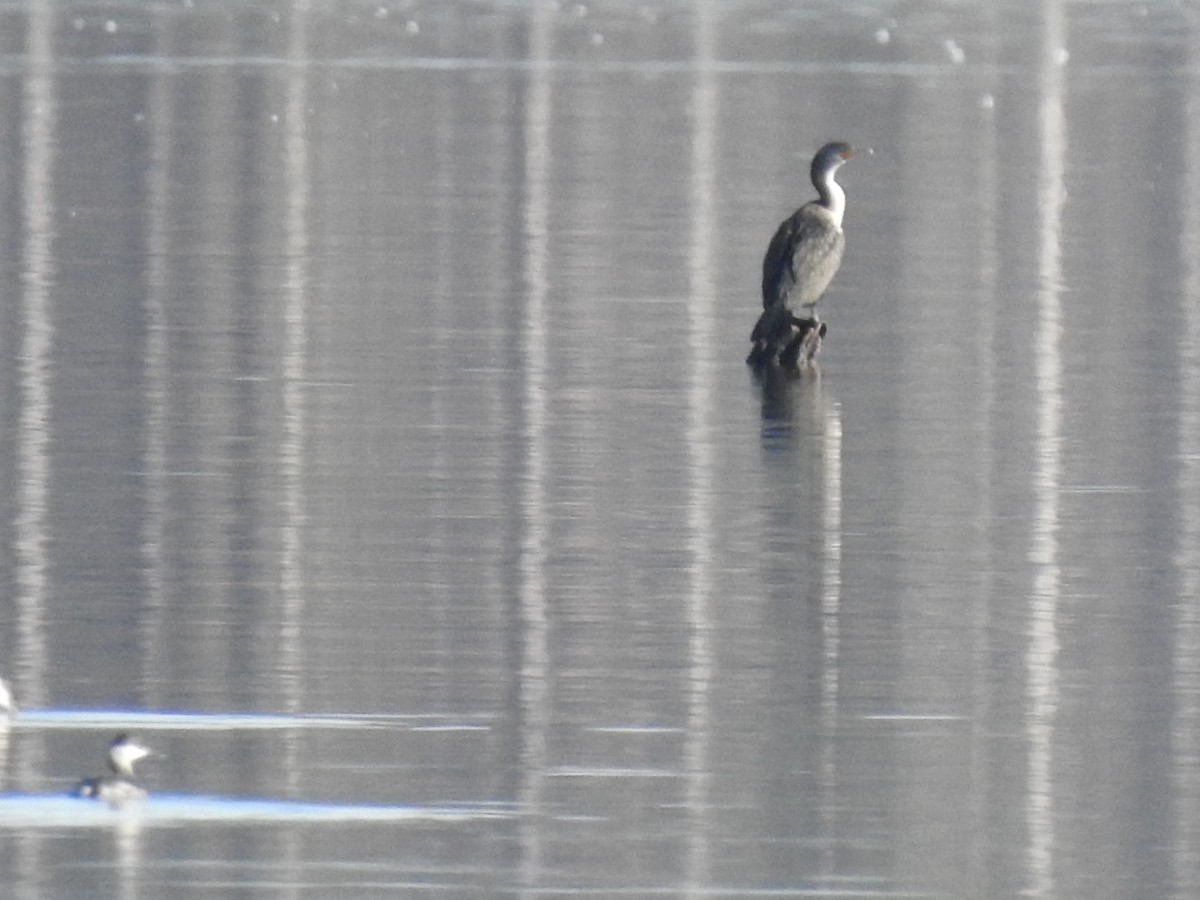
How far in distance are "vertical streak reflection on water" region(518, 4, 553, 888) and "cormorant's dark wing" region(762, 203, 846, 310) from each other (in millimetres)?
1026

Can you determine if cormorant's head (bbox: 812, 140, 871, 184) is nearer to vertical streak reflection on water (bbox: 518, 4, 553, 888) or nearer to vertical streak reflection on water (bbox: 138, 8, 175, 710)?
vertical streak reflection on water (bbox: 518, 4, 553, 888)

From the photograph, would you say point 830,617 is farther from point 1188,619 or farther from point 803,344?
point 803,344

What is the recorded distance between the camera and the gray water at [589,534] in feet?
23.8

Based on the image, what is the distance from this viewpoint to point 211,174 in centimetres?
2409

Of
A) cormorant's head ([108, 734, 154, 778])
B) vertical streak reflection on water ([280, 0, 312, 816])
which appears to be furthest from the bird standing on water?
cormorant's head ([108, 734, 154, 778])

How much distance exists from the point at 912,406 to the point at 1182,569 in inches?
138

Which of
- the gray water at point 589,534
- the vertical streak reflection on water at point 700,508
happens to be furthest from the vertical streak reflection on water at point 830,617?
the vertical streak reflection on water at point 700,508

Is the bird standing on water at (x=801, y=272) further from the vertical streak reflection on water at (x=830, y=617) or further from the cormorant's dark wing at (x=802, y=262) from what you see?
the vertical streak reflection on water at (x=830, y=617)

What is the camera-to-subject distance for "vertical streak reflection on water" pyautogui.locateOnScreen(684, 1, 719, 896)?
24.4ft

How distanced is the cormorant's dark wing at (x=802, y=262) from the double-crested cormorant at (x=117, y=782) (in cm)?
900

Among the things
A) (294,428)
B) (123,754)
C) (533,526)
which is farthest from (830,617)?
(294,428)

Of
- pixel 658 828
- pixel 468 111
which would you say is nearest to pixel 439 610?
pixel 658 828

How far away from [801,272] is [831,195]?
92 centimetres

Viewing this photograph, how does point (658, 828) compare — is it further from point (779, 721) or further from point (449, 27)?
point (449, 27)
